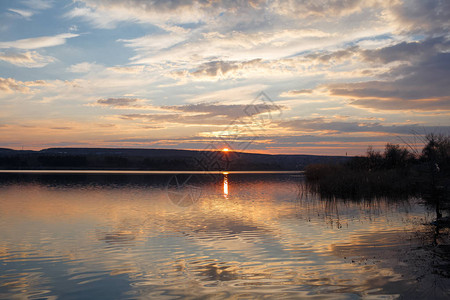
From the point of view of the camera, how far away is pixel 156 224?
51.6ft

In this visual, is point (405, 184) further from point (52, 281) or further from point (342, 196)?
point (52, 281)

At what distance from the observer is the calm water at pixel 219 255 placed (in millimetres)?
7641

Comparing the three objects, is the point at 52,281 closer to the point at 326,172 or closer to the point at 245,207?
the point at 245,207

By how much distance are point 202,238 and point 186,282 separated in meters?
4.77

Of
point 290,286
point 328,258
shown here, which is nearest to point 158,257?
point 290,286

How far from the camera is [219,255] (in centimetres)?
1059

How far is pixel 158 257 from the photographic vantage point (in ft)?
34.0

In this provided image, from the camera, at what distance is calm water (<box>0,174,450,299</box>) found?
25.1 ft

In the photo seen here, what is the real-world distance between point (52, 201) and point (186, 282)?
19.3 meters

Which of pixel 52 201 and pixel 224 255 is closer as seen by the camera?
pixel 224 255

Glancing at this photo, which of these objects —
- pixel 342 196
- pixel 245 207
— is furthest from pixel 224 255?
pixel 342 196

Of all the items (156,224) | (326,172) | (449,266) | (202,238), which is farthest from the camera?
(326,172)

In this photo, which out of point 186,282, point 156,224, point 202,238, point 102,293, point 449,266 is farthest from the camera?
point 156,224

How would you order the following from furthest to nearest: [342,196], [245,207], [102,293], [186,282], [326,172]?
[326,172], [342,196], [245,207], [186,282], [102,293]
